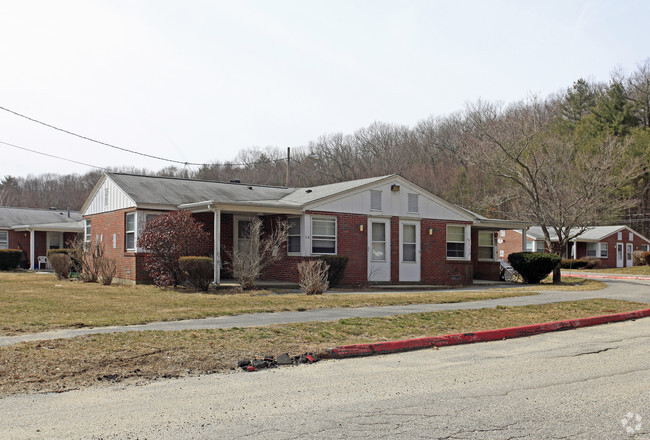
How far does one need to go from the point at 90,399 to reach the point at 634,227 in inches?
2358

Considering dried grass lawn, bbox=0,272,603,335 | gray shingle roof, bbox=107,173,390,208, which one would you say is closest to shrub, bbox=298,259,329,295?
dried grass lawn, bbox=0,272,603,335

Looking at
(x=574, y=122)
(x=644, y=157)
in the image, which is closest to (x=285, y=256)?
(x=644, y=157)

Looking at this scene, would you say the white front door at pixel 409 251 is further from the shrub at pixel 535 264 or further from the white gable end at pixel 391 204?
the shrub at pixel 535 264

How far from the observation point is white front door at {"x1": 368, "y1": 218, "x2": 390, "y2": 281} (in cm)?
2238

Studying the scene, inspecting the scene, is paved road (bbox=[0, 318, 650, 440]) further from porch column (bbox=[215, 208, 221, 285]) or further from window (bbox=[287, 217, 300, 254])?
window (bbox=[287, 217, 300, 254])

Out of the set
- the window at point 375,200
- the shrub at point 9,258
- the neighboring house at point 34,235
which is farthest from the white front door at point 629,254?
the shrub at point 9,258

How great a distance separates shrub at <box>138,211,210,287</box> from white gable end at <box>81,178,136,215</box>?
8.36 feet

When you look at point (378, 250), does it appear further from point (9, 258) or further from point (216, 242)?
point (9, 258)

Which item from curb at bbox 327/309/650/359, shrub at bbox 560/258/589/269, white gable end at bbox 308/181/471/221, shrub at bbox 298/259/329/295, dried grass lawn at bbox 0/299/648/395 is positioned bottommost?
shrub at bbox 560/258/589/269

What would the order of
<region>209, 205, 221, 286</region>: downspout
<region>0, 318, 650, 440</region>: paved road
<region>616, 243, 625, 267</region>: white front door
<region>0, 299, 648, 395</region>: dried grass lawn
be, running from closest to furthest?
<region>0, 318, 650, 440</region>: paved road → <region>0, 299, 648, 395</region>: dried grass lawn → <region>209, 205, 221, 286</region>: downspout → <region>616, 243, 625, 267</region>: white front door

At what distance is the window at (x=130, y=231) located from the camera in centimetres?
2142

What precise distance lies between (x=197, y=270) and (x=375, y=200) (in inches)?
308

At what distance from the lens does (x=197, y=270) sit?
703 inches

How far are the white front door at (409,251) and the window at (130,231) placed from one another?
997cm
